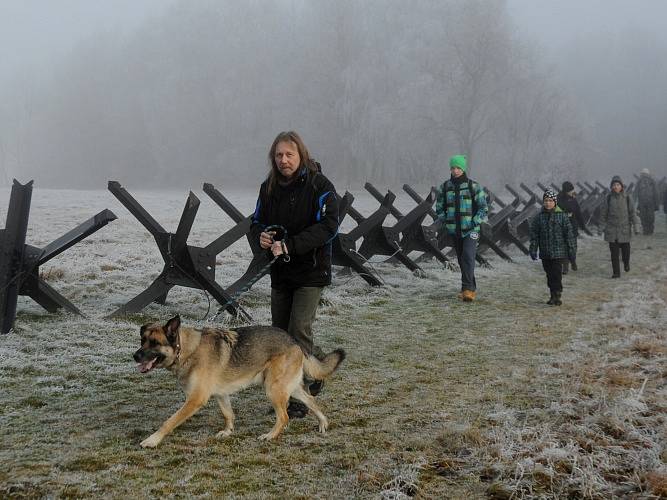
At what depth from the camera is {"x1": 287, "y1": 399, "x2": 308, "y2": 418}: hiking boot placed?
15.4ft

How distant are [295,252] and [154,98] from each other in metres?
57.2

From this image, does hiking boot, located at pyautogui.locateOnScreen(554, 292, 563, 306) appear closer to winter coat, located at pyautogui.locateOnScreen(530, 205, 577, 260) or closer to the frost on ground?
the frost on ground

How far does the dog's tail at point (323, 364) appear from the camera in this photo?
4578 mm

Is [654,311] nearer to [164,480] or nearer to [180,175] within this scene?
[164,480]

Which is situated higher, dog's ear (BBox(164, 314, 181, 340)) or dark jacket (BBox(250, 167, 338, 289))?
dark jacket (BBox(250, 167, 338, 289))

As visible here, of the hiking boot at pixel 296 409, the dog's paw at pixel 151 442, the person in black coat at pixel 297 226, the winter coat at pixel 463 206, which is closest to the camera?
the dog's paw at pixel 151 442

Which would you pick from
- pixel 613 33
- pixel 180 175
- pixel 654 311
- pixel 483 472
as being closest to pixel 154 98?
pixel 180 175

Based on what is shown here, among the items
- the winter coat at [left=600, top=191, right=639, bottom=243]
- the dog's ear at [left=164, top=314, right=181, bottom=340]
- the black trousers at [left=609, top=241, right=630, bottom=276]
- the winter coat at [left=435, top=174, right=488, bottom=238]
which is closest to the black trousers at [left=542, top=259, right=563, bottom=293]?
the winter coat at [left=435, top=174, right=488, bottom=238]

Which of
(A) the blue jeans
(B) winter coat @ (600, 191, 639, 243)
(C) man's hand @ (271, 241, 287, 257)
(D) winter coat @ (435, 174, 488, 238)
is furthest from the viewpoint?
(B) winter coat @ (600, 191, 639, 243)

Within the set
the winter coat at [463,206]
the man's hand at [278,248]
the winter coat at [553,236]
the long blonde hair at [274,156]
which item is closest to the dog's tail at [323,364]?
the man's hand at [278,248]

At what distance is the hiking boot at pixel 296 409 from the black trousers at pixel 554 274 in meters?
6.34

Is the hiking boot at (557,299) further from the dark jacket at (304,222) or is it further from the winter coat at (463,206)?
the dark jacket at (304,222)

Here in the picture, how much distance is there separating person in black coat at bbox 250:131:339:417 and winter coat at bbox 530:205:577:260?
6244 millimetres

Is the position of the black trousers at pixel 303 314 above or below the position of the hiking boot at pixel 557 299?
above
